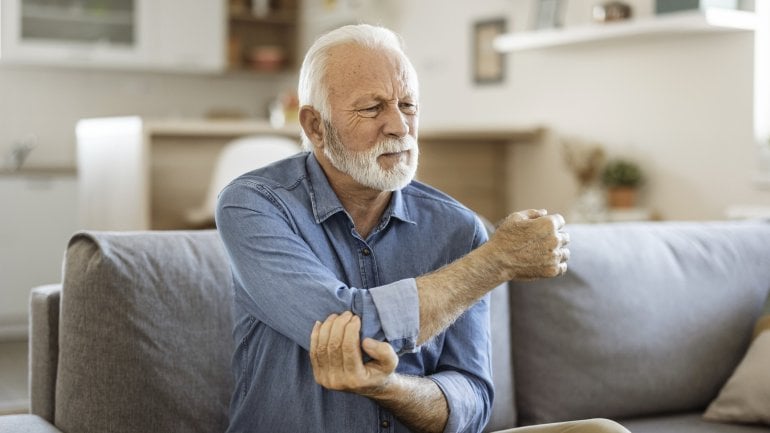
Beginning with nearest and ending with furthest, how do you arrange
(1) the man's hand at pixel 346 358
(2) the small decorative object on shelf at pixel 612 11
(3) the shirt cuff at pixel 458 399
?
(1) the man's hand at pixel 346 358, (3) the shirt cuff at pixel 458 399, (2) the small decorative object on shelf at pixel 612 11

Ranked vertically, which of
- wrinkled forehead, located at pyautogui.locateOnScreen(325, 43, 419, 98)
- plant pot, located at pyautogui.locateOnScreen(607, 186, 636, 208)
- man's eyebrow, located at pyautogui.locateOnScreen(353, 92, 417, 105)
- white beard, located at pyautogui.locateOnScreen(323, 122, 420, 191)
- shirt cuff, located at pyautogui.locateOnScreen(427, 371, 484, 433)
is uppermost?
wrinkled forehead, located at pyautogui.locateOnScreen(325, 43, 419, 98)

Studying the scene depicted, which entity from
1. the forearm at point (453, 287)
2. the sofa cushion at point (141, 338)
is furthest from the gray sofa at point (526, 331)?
the forearm at point (453, 287)

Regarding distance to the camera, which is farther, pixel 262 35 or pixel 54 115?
pixel 262 35

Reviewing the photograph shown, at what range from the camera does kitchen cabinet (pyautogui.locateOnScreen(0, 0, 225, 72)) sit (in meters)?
6.21

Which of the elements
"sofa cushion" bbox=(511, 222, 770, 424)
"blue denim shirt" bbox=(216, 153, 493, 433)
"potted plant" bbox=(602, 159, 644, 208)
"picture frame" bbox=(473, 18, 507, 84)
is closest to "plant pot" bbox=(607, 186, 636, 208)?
"potted plant" bbox=(602, 159, 644, 208)

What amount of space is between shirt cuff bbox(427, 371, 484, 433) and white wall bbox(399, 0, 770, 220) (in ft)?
9.02

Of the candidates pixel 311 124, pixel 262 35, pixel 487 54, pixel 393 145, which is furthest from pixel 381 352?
pixel 262 35

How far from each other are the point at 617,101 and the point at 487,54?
94cm

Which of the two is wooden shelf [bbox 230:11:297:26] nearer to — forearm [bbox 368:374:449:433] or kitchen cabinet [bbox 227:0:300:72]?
kitchen cabinet [bbox 227:0:300:72]

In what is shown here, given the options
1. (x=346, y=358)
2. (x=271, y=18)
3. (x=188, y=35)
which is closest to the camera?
(x=346, y=358)

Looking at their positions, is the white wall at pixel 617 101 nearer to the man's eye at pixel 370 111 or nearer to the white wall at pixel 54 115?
the white wall at pixel 54 115

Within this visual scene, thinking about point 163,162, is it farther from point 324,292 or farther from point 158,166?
point 324,292

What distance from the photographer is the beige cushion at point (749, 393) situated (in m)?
2.23

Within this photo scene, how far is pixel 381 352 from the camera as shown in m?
1.44
